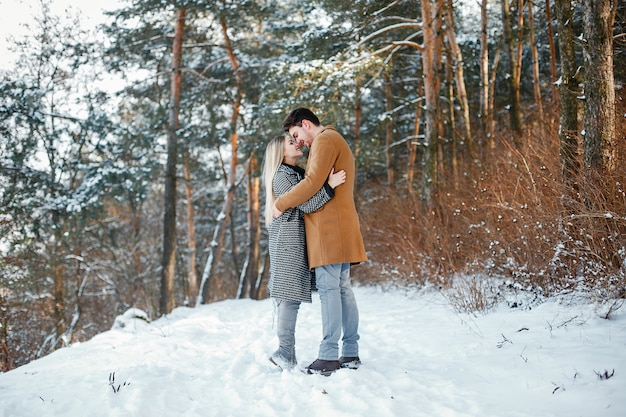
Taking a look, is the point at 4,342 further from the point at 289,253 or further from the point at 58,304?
the point at 289,253

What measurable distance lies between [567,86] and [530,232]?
1.57m

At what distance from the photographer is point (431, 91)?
8.59 m

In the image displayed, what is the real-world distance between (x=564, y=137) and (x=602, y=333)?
7.84 ft

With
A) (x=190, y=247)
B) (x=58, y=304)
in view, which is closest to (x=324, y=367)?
(x=58, y=304)

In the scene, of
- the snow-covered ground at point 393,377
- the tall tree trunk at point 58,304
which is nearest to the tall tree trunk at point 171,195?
the tall tree trunk at point 58,304

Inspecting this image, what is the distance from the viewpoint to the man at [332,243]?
314cm

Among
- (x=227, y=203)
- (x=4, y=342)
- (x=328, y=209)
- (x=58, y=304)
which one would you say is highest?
(x=328, y=209)

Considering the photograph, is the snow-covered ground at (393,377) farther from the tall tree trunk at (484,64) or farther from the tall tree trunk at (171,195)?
the tall tree trunk at (484,64)

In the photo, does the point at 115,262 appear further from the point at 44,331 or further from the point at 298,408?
the point at 298,408

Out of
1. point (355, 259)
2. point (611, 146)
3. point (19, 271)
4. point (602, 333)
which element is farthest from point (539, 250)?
point (19, 271)

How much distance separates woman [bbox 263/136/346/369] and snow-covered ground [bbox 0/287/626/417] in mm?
270

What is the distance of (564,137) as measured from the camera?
463cm

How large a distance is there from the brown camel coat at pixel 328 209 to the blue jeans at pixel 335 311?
106 mm

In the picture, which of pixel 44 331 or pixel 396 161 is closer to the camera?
pixel 44 331
